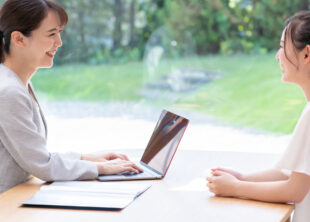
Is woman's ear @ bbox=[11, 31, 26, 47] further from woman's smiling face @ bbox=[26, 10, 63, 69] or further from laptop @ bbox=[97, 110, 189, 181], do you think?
laptop @ bbox=[97, 110, 189, 181]

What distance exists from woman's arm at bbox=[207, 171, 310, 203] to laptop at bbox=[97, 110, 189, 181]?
0.25 m

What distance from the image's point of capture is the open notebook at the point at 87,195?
1.39 metres

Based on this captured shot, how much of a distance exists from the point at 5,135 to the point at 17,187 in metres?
0.17

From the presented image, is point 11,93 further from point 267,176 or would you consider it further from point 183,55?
point 183,55

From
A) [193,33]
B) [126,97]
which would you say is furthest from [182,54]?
[126,97]

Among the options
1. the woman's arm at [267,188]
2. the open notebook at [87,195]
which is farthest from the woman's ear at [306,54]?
the open notebook at [87,195]

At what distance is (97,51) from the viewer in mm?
6793

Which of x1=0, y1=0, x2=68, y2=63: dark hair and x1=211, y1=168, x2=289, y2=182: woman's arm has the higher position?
x1=0, y1=0, x2=68, y2=63: dark hair

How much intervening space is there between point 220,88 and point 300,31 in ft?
16.6

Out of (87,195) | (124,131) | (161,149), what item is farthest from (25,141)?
(124,131)

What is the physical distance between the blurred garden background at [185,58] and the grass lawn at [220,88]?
0.04 ft

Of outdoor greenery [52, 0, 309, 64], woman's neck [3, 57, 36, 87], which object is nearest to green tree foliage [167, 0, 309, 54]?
outdoor greenery [52, 0, 309, 64]

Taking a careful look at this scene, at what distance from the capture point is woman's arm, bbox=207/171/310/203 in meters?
1.41

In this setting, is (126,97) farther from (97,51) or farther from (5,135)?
(5,135)
